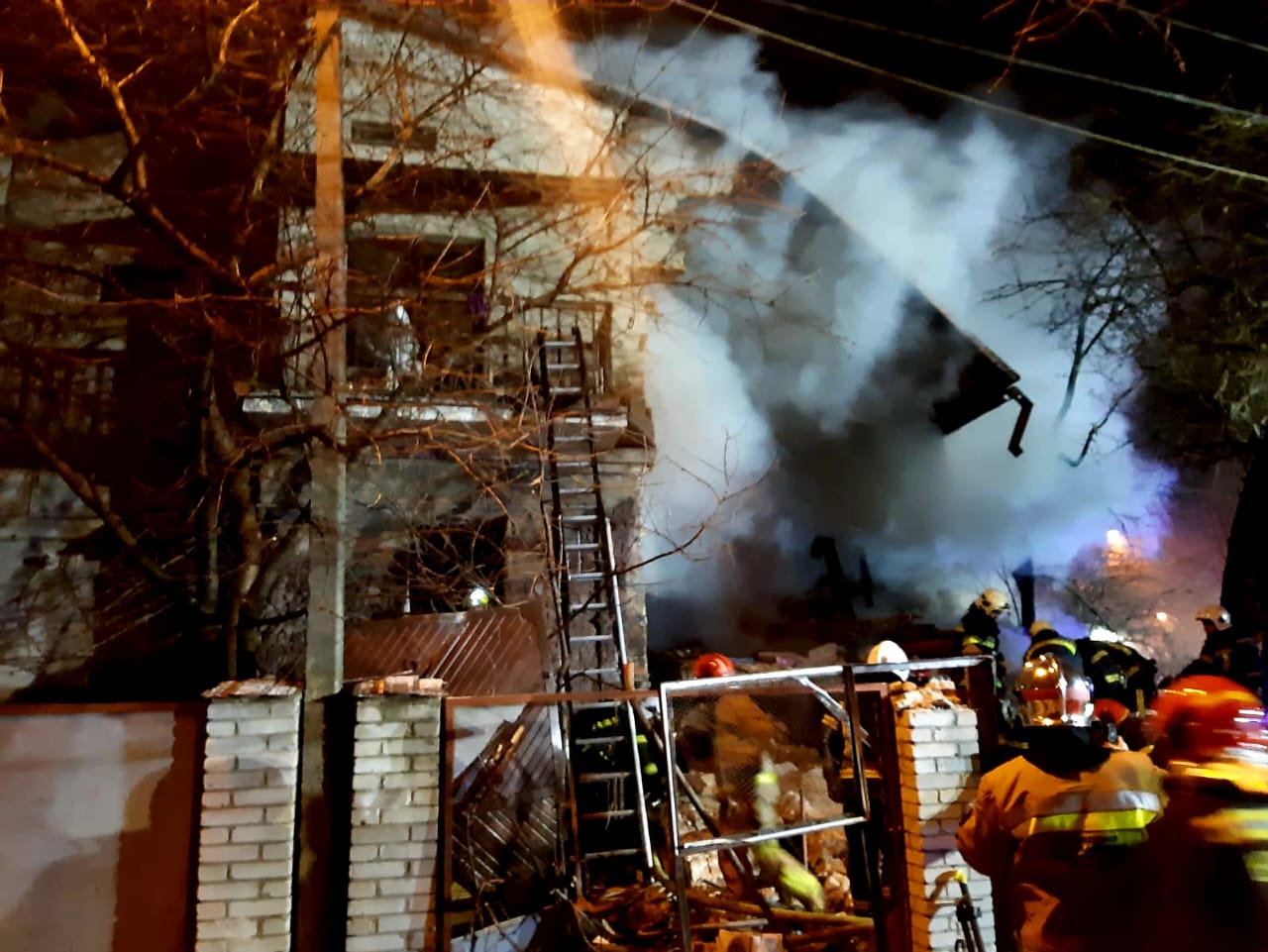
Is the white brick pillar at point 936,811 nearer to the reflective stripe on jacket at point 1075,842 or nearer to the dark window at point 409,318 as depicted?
the reflective stripe on jacket at point 1075,842

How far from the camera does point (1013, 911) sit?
9.96 ft

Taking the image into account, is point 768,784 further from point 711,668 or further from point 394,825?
point 394,825

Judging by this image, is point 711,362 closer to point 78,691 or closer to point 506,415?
point 506,415

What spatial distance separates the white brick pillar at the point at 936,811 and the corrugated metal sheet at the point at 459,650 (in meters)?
4.09

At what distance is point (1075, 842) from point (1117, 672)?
4.87 metres

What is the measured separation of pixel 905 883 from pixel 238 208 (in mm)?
7725

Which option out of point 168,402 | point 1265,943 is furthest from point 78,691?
point 1265,943

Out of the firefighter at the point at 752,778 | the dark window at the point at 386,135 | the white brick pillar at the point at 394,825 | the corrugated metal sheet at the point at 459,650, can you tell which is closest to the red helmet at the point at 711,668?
the firefighter at the point at 752,778

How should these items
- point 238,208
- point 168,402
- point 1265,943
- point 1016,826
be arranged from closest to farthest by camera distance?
point 1265,943 → point 1016,826 → point 238,208 → point 168,402

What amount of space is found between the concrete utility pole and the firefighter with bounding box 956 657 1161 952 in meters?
3.26

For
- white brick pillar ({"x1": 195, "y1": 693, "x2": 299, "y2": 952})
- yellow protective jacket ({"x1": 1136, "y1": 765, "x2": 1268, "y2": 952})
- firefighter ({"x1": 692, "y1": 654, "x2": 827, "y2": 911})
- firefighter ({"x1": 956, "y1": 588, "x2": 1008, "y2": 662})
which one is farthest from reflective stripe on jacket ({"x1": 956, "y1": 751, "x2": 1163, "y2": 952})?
firefighter ({"x1": 956, "y1": 588, "x2": 1008, "y2": 662})

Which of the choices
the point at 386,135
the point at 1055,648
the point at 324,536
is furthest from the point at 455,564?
the point at 1055,648

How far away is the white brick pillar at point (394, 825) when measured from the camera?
3.97m

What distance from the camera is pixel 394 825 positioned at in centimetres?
405
